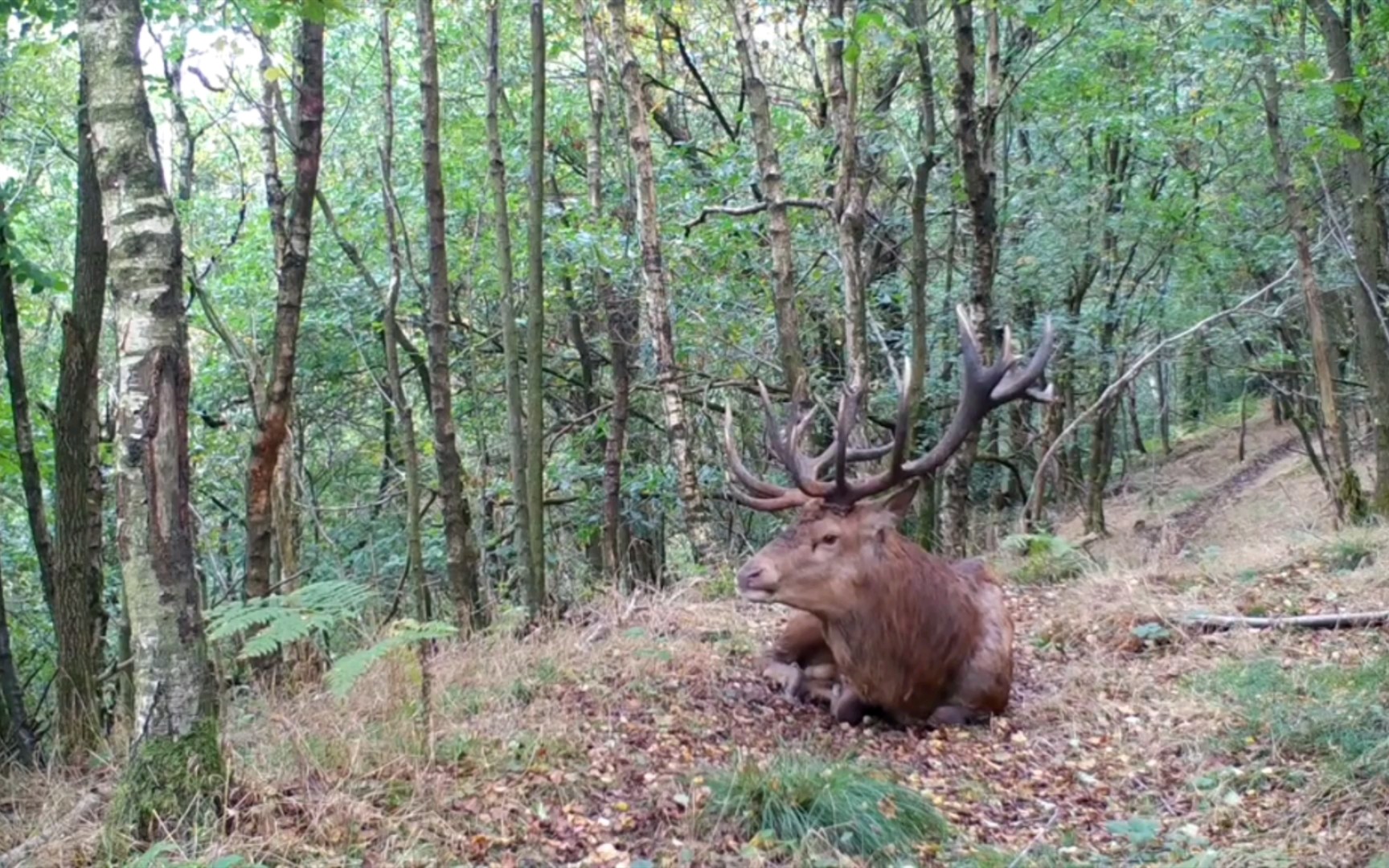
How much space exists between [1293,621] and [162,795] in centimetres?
586

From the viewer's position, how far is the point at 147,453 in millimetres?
3480

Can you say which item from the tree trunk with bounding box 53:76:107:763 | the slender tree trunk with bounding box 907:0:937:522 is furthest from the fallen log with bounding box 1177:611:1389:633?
the tree trunk with bounding box 53:76:107:763

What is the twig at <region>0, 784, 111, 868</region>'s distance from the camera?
363 cm

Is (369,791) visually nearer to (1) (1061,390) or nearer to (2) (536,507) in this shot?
(2) (536,507)

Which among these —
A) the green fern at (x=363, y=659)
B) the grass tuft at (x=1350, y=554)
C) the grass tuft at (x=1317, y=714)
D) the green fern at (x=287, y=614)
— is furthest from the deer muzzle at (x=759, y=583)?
the grass tuft at (x=1350, y=554)

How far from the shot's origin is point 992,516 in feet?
48.4

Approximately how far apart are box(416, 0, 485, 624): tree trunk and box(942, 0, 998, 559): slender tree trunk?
3497 mm

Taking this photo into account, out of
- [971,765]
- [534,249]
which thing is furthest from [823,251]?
[971,765]

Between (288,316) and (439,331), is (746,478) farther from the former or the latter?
(288,316)

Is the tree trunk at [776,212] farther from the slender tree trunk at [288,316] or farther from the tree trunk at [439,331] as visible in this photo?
the slender tree trunk at [288,316]

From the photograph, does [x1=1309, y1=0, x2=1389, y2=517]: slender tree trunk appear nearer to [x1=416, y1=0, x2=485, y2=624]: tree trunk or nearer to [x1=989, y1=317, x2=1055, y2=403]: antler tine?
[x1=989, y1=317, x2=1055, y2=403]: antler tine

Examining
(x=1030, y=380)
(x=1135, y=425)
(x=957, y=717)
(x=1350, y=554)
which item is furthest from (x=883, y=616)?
(x=1135, y=425)

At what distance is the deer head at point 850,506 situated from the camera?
224 inches

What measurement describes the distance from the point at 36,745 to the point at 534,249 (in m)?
4.06
